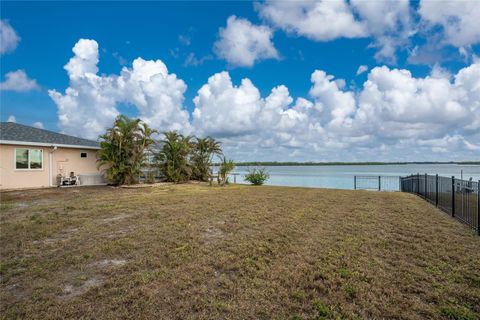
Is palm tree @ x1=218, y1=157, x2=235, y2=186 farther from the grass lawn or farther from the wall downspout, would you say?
the grass lawn

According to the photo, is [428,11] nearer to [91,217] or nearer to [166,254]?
[166,254]

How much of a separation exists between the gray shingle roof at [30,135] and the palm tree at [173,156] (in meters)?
3.96

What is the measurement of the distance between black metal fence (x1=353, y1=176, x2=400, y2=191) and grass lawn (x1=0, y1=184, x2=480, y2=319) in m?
12.2

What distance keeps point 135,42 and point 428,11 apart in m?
15.6

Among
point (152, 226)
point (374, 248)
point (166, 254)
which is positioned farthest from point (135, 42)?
point (374, 248)

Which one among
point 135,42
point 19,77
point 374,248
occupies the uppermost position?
point 135,42

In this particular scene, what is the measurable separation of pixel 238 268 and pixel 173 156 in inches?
583

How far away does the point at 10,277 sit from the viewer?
348 centimetres

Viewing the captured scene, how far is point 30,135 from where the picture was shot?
47.5ft

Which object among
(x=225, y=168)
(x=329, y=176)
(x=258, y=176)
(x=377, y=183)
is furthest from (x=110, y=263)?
(x=329, y=176)

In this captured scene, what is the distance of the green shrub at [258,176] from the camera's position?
19344mm

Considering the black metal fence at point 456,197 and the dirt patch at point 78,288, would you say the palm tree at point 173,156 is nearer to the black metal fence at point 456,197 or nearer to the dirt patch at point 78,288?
the black metal fence at point 456,197

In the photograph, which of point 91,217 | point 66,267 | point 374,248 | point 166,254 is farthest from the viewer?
point 91,217

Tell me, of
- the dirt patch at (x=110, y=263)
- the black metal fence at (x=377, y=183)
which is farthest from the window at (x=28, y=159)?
the black metal fence at (x=377, y=183)
